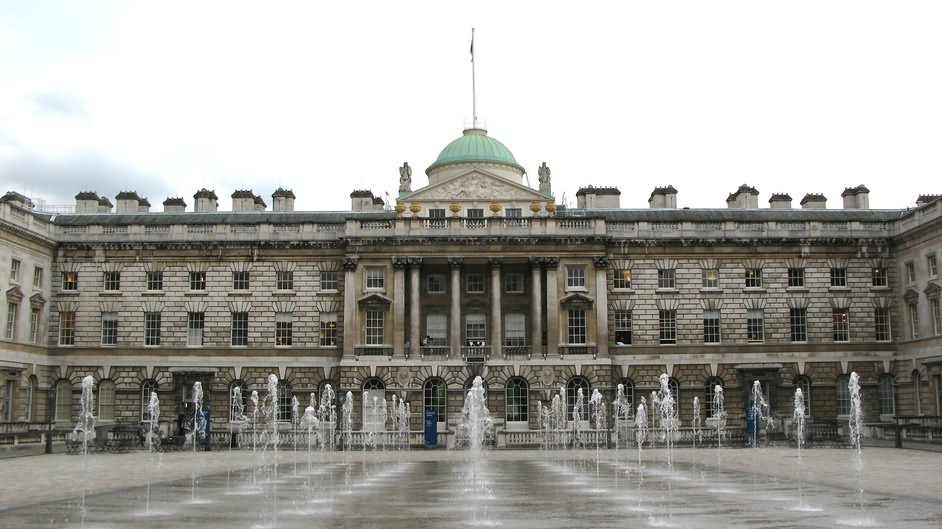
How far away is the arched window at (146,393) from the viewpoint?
2200 inches

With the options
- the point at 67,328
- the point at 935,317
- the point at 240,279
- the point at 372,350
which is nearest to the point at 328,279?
the point at 240,279

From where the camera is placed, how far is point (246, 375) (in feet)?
184

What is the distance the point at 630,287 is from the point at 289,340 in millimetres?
19886

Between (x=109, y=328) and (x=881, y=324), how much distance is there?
44.4 meters

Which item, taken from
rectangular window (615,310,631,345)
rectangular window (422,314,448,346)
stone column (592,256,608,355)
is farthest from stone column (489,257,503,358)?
rectangular window (615,310,631,345)

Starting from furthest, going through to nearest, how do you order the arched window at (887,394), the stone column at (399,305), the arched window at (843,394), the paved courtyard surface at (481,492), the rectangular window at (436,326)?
1. the rectangular window at (436,326)
2. the arched window at (887,394)
3. the arched window at (843,394)
4. the stone column at (399,305)
5. the paved courtyard surface at (481,492)

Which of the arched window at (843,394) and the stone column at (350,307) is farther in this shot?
the arched window at (843,394)

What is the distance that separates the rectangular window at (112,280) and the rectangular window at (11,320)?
5.59m

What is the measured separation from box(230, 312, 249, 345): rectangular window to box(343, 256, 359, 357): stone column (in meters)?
5.96

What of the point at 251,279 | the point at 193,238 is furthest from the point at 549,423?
the point at 193,238

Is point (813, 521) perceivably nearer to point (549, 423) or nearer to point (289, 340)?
point (549, 423)

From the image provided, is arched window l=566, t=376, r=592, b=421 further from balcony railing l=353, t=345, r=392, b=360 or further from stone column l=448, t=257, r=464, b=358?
balcony railing l=353, t=345, r=392, b=360

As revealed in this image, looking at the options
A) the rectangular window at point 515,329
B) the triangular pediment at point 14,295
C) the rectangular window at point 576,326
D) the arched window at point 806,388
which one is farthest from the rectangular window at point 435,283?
the triangular pediment at point 14,295

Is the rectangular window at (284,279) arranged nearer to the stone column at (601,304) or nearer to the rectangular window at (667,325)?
the stone column at (601,304)
